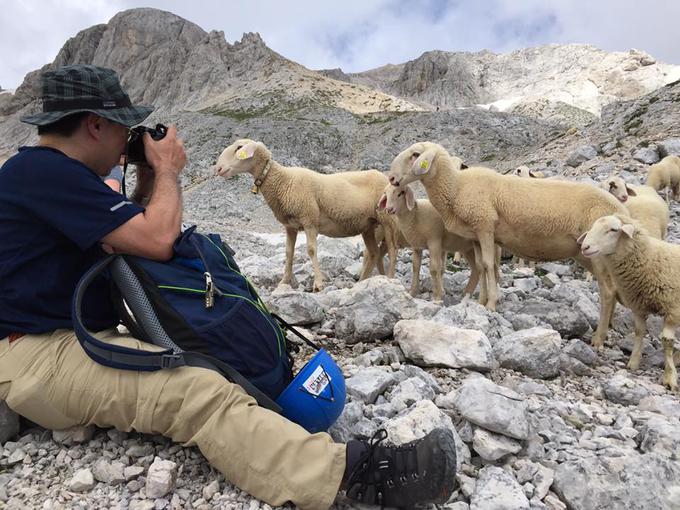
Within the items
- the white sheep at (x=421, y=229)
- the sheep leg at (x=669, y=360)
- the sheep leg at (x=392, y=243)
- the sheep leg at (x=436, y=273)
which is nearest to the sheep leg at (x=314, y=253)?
the white sheep at (x=421, y=229)

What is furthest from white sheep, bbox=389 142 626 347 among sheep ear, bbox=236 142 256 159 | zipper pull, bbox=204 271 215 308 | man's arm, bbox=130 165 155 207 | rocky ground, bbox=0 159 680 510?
zipper pull, bbox=204 271 215 308

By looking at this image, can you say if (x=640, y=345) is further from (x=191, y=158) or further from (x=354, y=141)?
(x=354, y=141)

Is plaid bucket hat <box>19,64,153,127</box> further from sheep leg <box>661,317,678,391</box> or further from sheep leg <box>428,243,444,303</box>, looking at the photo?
sheep leg <box>428,243,444,303</box>

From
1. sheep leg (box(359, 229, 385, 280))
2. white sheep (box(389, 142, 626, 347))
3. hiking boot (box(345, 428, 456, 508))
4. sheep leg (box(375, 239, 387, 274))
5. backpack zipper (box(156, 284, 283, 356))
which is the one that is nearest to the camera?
hiking boot (box(345, 428, 456, 508))

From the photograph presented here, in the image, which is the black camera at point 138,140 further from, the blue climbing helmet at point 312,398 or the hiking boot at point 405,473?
the hiking boot at point 405,473

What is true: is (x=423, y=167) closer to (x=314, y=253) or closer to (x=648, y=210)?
(x=314, y=253)

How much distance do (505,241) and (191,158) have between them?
40222 millimetres

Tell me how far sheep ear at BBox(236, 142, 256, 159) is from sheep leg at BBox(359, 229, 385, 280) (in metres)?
2.99

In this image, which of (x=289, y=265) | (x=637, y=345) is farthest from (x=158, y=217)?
(x=289, y=265)

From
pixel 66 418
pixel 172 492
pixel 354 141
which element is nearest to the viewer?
pixel 172 492

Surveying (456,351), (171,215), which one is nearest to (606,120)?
(456,351)

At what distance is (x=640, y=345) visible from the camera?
19.9ft

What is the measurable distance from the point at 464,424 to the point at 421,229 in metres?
5.70

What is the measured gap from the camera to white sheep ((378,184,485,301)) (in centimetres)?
869
